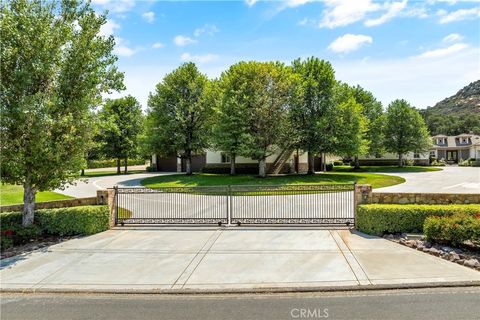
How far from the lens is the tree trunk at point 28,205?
1216 cm

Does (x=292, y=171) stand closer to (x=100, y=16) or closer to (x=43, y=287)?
(x=100, y=16)

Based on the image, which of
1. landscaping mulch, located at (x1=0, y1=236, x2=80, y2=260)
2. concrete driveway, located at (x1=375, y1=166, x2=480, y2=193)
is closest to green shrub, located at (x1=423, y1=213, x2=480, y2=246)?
landscaping mulch, located at (x1=0, y1=236, x2=80, y2=260)

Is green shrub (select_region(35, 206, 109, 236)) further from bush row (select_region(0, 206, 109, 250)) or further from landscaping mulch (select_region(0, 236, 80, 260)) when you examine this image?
landscaping mulch (select_region(0, 236, 80, 260))

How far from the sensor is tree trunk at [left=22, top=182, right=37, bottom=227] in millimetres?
12156

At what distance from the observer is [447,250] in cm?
973

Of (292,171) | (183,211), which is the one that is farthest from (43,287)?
(292,171)

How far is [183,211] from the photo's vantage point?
16172 millimetres

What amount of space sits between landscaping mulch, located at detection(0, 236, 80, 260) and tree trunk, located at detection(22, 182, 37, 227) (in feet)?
2.66

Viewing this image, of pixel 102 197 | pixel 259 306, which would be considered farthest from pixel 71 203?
pixel 259 306

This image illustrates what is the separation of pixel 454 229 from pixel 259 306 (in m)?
6.49

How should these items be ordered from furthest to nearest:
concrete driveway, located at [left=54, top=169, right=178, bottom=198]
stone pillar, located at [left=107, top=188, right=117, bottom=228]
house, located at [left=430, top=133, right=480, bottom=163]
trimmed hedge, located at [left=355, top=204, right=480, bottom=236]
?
house, located at [left=430, top=133, right=480, bottom=163] < concrete driveway, located at [left=54, top=169, right=178, bottom=198] < stone pillar, located at [left=107, top=188, right=117, bottom=228] < trimmed hedge, located at [left=355, top=204, right=480, bottom=236]

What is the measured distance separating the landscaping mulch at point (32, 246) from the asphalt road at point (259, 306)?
3348mm

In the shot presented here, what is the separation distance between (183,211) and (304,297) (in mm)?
9916

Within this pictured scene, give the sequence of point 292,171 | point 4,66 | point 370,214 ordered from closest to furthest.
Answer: point 4,66 → point 370,214 → point 292,171
